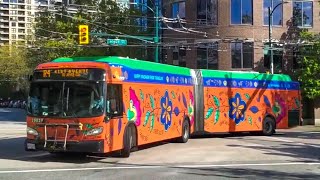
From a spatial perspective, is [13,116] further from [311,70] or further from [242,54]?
[311,70]

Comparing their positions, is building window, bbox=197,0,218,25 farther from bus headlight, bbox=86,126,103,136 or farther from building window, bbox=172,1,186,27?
bus headlight, bbox=86,126,103,136

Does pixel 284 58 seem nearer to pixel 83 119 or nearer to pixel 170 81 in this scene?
pixel 170 81

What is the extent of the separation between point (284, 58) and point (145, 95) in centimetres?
3012

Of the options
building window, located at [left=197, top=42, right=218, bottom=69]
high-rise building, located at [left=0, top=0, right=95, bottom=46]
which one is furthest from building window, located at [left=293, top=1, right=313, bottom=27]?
high-rise building, located at [left=0, top=0, right=95, bottom=46]

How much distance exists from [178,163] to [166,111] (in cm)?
502

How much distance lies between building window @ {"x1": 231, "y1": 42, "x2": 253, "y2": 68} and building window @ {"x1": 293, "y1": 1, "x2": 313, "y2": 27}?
557 cm

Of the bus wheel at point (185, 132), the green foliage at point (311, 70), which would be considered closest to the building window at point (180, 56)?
the green foliage at point (311, 70)

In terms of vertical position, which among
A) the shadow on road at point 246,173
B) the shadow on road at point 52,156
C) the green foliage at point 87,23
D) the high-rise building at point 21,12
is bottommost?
the shadow on road at point 52,156

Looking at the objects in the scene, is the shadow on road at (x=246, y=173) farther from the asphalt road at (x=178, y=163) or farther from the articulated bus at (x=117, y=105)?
the articulated bus at (x=117, y=105)

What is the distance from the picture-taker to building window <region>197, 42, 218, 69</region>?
4484cm

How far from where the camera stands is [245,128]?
25016 mm

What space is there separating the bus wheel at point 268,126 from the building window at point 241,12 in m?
19.8

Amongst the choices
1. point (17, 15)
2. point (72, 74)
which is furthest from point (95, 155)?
point (17, 15)

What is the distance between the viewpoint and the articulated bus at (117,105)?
1427cm
